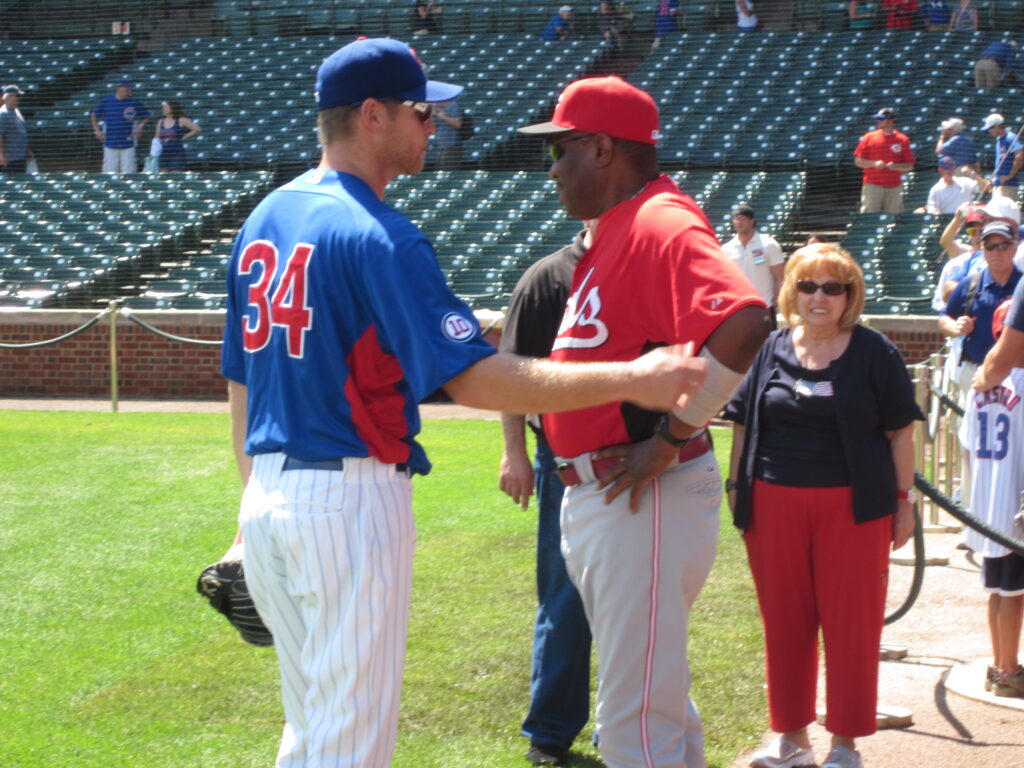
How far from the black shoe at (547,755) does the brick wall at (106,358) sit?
412 inches

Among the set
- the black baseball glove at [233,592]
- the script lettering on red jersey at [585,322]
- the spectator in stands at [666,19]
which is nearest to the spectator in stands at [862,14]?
the spectator in stands at [666,19]

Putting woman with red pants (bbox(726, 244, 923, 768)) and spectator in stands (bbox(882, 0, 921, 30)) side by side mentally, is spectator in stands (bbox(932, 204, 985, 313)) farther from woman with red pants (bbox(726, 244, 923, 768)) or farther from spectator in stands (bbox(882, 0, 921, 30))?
spectator in stands (bbox(882, 0, 921, 30))

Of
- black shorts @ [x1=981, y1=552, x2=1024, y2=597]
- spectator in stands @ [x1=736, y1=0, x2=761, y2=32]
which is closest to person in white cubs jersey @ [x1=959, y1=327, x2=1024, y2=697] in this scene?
black shorts @ [x1=981, y1=552, x2=1024, y2=597]

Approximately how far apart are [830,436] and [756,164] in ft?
48.6

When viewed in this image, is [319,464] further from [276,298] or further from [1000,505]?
[1000,505]

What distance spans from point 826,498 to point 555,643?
0.96m

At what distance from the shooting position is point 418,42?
23344 millimetres

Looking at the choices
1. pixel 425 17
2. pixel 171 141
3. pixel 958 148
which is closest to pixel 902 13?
pixel 958 148

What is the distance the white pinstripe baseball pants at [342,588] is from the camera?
2.62 meters

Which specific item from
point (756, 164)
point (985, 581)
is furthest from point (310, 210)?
point (756, 164)

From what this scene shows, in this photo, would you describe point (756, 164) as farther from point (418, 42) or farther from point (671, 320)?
point (671, 320)

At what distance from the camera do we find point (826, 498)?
4.12 metres

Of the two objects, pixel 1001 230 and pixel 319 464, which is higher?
pixel 1001 230

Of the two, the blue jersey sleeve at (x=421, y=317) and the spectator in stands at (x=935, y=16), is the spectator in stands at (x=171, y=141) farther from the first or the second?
the blue jersey sleeve at (x=421, y=317)
